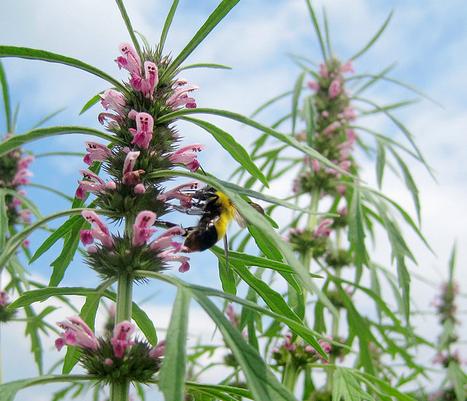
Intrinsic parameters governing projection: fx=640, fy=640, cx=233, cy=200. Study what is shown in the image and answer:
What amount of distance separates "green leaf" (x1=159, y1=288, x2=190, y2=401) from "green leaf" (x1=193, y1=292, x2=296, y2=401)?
0.11 meters

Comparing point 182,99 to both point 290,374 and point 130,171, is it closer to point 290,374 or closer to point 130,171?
point 130,171

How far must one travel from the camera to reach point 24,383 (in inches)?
77.1

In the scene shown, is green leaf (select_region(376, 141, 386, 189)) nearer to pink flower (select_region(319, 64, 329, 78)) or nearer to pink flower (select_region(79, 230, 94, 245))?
pink flower (select_region(319, 64, 329, 78))

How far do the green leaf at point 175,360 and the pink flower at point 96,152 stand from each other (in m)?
0.79

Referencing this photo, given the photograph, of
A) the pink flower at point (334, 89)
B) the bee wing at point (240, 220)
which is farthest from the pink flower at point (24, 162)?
the bee wing at point (240, 220)

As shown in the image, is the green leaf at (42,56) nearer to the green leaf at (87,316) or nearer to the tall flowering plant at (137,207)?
the tall flowering plant at (137,207)

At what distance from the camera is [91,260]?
2.21 metres

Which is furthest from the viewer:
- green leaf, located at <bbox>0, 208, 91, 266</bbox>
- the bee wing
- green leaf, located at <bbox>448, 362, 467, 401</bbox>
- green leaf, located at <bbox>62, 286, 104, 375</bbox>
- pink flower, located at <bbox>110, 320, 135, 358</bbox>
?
green leaf, located at <bbox>448, 362, 467, 401</bbox>

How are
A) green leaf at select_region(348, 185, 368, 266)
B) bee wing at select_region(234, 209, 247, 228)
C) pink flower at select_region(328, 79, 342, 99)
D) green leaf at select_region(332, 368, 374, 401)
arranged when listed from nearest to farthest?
1. bee wing at select_region(234, 209, 247, 228)
2. green leaf at select_region(332, 368, 374, 401)
3. green leaf at select_region(348, 185, 368, 266)
4. pink flower at select_region(328, 79, 342, 99)

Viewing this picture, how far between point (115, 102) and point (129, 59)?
16 centimetres

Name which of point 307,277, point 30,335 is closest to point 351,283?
point 30,335

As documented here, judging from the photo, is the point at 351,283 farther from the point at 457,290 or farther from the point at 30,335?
the point at 457,290

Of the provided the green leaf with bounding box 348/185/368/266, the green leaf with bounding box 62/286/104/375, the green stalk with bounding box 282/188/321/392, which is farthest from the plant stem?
the green leaf with bounding box 62/286/104/375

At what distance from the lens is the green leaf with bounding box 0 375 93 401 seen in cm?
188
